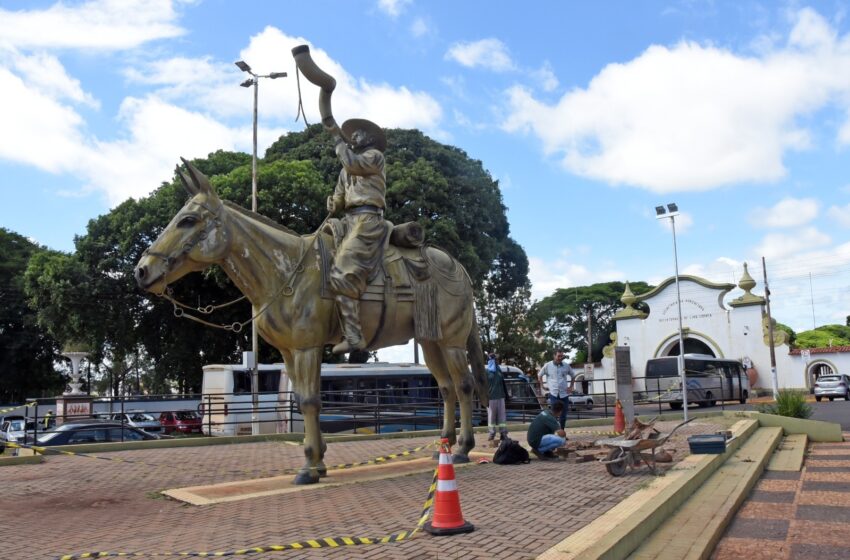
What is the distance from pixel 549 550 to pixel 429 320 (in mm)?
4400

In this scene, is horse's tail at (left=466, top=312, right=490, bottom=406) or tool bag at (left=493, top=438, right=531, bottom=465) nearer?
tool bag at (left=493, top=438, right=531, bottom=465)

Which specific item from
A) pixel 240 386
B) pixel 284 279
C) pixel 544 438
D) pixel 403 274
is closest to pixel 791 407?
pixel 544 438

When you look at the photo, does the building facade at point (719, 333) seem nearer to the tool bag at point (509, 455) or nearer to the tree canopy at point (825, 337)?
the tree canopy at point (825, 337)

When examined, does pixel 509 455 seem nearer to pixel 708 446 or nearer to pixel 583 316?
pixel 708 446

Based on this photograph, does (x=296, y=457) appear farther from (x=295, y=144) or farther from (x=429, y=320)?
(x=295, y=144)

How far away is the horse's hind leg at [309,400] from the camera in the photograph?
305 inches

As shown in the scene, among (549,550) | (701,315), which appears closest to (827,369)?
(701,315)

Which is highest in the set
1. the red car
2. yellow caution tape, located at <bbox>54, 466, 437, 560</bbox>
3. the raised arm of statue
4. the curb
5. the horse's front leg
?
the raised arm of statue

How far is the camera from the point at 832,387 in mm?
36094

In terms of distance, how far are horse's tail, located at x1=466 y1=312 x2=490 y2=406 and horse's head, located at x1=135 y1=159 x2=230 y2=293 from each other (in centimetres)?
380

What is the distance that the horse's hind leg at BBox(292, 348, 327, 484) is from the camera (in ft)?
25.4

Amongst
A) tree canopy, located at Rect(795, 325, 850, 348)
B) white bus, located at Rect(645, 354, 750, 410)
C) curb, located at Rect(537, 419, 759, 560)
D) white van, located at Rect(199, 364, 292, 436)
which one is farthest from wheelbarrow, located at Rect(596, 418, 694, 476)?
tree canopy, located at Rect(795, 325, 850, 348)

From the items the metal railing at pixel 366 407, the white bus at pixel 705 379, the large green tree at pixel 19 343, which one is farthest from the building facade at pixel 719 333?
the large green tree at pixel 19 343

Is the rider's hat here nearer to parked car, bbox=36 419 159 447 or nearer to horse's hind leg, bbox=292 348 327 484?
horse's hind leg, bbox=292 348 327 484
